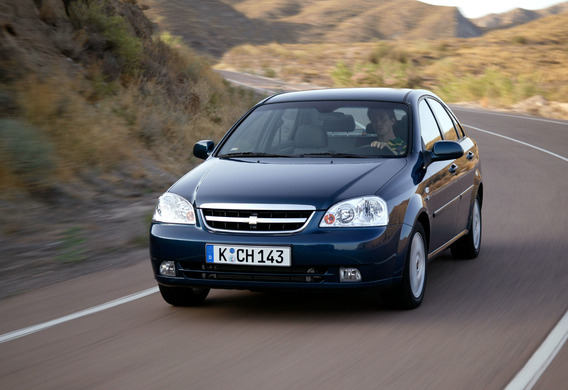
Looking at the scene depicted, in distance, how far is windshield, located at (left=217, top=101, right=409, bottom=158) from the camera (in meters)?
6.92

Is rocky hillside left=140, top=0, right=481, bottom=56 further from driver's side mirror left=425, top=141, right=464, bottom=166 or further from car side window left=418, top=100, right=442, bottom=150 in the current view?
driver's side mirror left=425, top=141, right=464, bottom=166

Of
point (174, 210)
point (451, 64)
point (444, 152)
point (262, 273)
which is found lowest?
point (451, 64)

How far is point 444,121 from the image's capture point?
26.6 feet

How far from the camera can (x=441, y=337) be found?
5.53 metres

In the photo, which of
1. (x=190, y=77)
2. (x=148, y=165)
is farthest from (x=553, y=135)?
(x=148, y=165)

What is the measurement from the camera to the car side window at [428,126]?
7.18m

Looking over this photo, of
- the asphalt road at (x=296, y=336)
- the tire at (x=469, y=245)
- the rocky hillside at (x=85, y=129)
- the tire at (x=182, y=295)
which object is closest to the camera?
the asphalt road at (x=296, y=336)

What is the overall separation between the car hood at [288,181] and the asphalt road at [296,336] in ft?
2.75

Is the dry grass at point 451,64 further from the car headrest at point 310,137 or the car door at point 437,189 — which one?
the car headrest at point 310,137

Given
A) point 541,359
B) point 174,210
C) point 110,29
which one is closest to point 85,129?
point 110,29

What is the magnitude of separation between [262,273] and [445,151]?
74.7 inches

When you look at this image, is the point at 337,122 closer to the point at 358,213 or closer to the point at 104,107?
the point at 358,213

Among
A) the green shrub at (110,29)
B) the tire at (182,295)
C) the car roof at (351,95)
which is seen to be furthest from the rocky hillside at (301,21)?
the tire at (182,295)

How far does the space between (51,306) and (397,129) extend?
2970 millimetres
